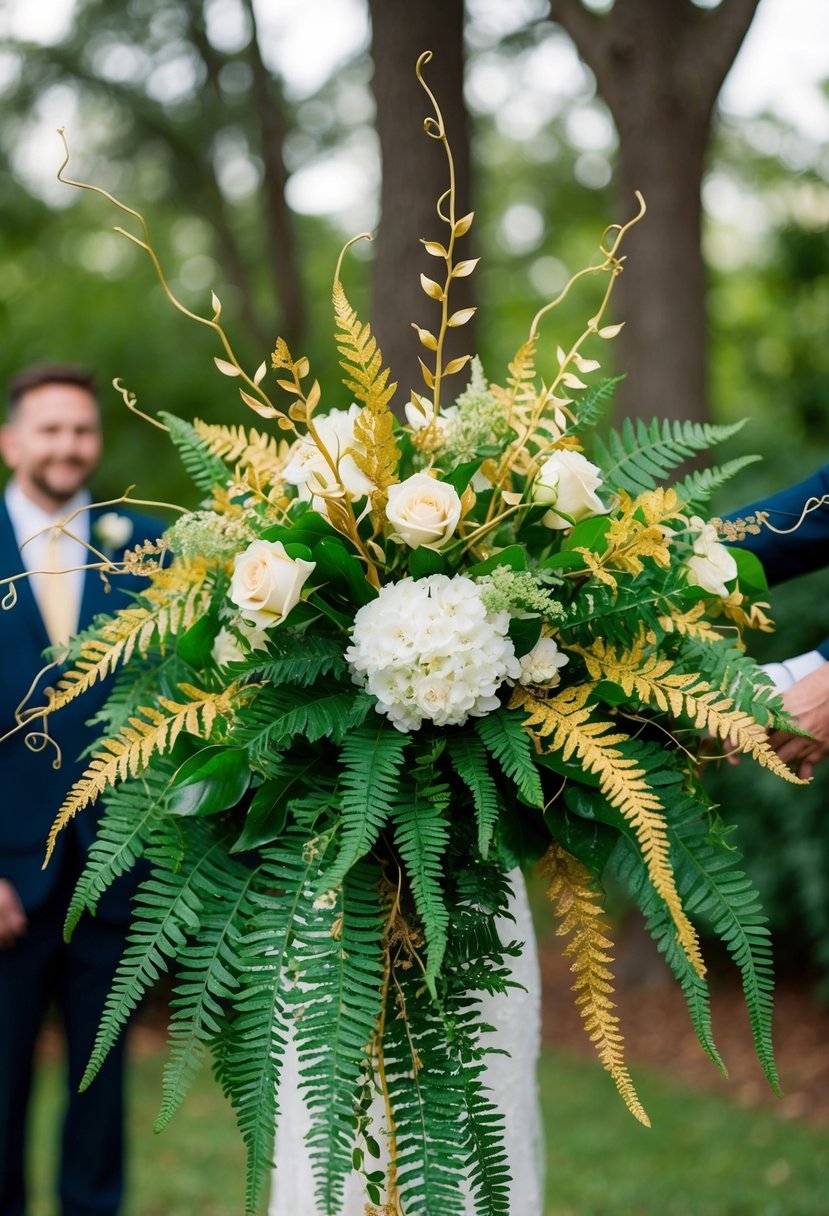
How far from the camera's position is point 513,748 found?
64.2 inches

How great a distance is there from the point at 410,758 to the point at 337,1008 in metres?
0.38

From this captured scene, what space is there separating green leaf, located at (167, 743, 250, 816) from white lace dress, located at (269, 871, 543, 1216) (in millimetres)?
658

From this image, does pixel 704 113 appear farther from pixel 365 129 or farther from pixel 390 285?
pixel 365 129

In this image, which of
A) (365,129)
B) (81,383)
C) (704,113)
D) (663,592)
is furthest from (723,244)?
(663,592)

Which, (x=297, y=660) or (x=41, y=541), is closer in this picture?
(x=297, y=660)

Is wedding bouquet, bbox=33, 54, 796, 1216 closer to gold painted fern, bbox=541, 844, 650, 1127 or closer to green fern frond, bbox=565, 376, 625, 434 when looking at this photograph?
gold painted fern, bbox=541, 844, 650, 1127

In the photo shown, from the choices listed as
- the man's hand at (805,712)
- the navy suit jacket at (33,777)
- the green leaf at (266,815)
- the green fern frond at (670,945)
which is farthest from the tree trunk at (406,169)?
the green fern frond at (670,945)

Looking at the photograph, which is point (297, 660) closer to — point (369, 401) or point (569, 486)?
point (369, 401)

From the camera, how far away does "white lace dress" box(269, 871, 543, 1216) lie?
2234 mm

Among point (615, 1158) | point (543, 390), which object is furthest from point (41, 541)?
point (615, 1158)

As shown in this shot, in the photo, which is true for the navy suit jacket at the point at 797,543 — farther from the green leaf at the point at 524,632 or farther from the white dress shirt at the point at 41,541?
the white dress shirt at the point at 41,541

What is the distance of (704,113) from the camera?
5309 millimetres

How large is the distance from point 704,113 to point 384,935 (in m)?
4.73

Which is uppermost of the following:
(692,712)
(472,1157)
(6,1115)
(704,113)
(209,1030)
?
(704,113)
